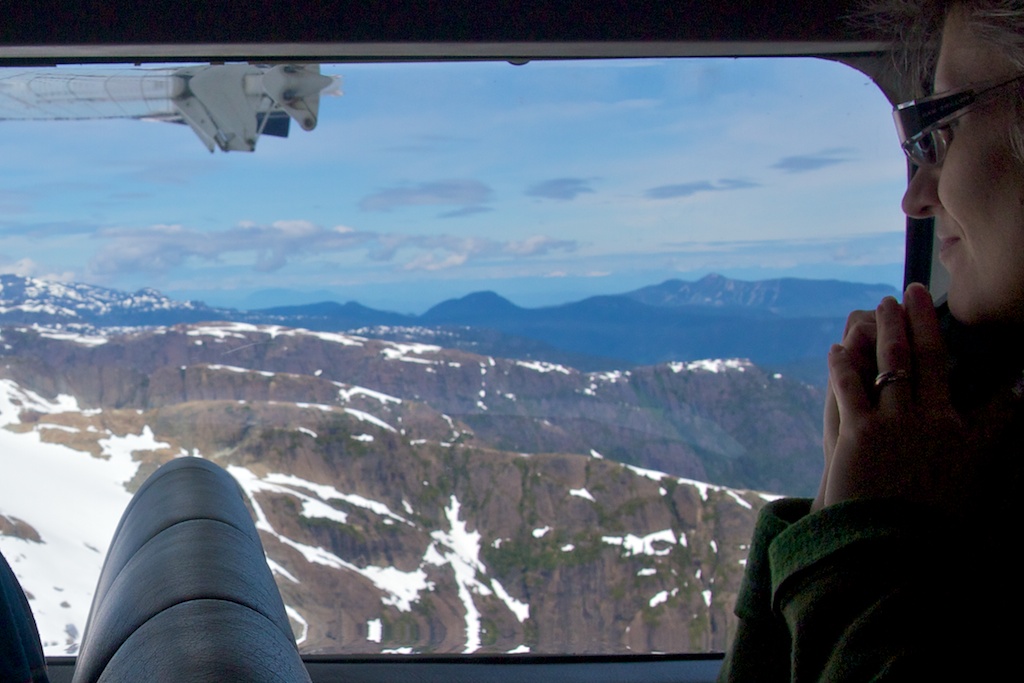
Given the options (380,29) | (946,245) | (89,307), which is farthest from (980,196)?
(89,307)

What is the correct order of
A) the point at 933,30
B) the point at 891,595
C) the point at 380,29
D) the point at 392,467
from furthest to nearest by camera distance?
1. the point at 392,467
2. the point at 380,29
3. the point at 933,30
4. the point at 891,595

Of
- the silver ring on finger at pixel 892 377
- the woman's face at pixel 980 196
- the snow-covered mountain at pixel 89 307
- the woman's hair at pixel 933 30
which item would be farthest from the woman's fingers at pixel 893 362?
the snow-covered mountain at pixel 89 307

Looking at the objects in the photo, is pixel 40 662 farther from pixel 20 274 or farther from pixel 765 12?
pixel 765 12

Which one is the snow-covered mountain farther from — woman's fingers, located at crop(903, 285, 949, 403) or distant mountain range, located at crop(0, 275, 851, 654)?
woman's fingers, located at crop(903, 285, 949, 403)

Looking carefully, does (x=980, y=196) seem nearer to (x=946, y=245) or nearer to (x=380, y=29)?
(x=946, y=245)

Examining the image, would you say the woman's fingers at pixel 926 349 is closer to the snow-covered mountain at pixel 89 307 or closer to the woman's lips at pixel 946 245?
the woman's lips at pixel 946 245
